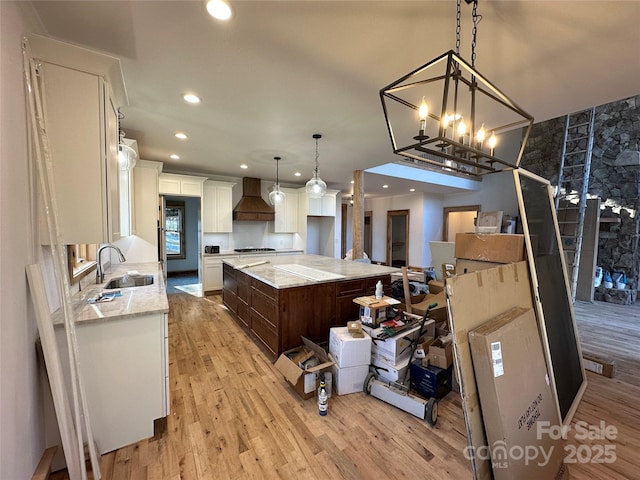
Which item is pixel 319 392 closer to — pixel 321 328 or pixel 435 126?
pixel 321 328

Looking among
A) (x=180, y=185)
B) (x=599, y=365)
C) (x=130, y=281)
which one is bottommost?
(x=599, y=365)

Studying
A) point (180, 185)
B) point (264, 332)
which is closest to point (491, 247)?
point (264, 332)

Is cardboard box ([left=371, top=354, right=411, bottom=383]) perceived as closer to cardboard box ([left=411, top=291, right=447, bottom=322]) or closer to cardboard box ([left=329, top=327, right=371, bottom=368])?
cardboard box ([left=329, top=327, right=371, bottom=368])

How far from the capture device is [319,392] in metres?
2.10

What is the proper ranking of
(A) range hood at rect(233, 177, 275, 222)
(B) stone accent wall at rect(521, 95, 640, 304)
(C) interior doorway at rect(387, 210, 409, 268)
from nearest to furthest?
(B) stone accent wall at rect(521, 95, 640, 304) → (A) range hood at rect(233, 177, 275, 222) → (C) interior doorway at rect(387, 210, 409, 268)

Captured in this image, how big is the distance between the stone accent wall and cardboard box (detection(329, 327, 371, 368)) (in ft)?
19.9

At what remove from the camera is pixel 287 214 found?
21.3ft

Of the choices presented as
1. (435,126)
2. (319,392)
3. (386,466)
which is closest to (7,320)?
(319,392)

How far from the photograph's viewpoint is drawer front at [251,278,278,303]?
2696mm

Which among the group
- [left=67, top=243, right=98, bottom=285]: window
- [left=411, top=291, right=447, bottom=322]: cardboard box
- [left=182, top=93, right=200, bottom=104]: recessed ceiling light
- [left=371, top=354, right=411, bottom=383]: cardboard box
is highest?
[left=182, top=93, right=200, bottom=104]: recessed ceiling light

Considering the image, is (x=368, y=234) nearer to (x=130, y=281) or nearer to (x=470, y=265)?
(x=470, y=265)

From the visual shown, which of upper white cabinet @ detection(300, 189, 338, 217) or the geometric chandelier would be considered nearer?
the geometric chandelier

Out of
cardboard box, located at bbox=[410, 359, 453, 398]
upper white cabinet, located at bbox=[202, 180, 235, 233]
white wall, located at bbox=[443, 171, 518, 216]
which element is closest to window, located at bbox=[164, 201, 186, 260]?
upper white cabinet, located at bbox=[202, 180, 235, 233]

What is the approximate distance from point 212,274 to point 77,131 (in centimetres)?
427
